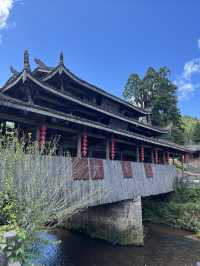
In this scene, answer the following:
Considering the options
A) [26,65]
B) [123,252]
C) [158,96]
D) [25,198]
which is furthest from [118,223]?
[158,96]

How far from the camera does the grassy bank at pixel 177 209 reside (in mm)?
16656

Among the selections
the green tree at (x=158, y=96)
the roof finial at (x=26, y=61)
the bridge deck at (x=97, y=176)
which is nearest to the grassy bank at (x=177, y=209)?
the bridge deck at (x=97, y=176)

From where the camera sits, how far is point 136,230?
41.5 feet

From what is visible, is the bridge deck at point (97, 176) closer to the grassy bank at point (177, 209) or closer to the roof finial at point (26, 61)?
the grassy bank at point (177, 209)

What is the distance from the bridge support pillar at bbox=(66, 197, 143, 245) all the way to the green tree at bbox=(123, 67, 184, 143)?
25.7 metres

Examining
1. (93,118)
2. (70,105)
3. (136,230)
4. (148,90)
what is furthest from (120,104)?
(148,90)

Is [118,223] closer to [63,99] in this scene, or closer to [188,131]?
[63,99]

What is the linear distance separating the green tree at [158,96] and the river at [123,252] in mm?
25319

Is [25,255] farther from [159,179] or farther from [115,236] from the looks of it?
[159,179]

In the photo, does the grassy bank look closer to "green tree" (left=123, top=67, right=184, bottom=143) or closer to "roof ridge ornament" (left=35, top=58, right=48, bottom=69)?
"roof ridge ornament" (left=35, top=58, right=48, bottom=69)

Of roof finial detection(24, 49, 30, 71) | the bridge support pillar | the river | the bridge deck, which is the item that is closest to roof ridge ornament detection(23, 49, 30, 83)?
roof finial detection(24, 49, 30, 71)

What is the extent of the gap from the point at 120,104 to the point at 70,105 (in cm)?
737

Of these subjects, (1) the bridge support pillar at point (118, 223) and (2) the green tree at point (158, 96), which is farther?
(2) the green tree at point (158, 96)

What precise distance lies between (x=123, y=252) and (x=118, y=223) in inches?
67.7
